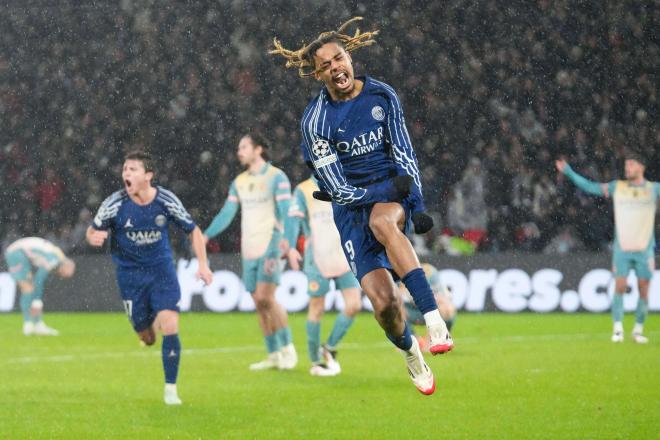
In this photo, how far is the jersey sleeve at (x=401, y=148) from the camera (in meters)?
6.79

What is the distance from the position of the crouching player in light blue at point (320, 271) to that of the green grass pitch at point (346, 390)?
29 cm

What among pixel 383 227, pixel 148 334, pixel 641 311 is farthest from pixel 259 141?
pixel 383 227

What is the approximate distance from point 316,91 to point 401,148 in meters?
14.5

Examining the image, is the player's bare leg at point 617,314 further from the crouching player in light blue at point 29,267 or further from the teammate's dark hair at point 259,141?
the crouching player in light blue at point 29,267

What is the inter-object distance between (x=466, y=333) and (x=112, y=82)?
9650mm

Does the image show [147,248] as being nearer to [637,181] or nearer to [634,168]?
[634,168]

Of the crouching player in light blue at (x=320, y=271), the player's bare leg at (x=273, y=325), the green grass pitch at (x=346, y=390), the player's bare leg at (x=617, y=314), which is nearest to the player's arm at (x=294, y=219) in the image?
the crouching player in light blue at (x=320, y=271)

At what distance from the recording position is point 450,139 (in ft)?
66.3

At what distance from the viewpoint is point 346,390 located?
10188 millimetres

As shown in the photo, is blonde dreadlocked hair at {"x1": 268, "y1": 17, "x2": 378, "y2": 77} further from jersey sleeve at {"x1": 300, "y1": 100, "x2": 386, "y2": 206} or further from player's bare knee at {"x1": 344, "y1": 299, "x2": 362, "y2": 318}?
player's bare knee at {"x1": 344, "y1": 299, "x2": 362, "y2": 318}

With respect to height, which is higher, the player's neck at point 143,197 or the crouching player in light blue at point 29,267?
the player's neck at point 143,197

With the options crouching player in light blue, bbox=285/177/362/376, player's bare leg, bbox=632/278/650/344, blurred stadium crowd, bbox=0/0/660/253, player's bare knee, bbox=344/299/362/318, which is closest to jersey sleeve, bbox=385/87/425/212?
crouching player in light blue, bbox=285/177/362/376

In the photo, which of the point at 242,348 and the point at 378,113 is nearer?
the point at 378,113

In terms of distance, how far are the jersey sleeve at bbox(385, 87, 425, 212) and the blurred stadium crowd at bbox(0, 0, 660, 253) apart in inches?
479
